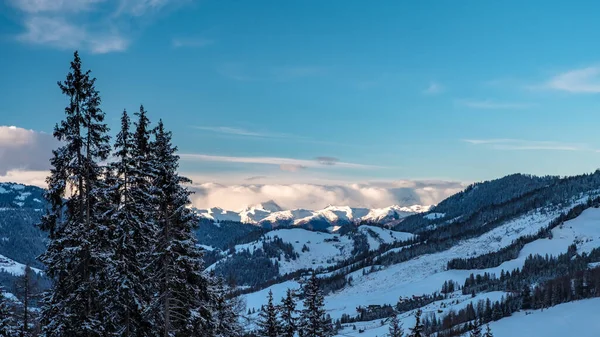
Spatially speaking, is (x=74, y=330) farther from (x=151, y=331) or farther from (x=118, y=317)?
(x=151, y=331)

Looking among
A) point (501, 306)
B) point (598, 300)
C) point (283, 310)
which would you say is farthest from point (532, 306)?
point (283, 310)

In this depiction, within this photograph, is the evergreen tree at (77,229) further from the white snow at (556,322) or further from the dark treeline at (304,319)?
the white snow at (556,322)

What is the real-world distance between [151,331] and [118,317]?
199 cm

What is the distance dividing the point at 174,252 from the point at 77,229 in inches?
192

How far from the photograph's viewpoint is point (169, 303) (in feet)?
90.6

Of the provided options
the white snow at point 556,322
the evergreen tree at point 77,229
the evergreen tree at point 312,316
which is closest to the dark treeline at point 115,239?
the evergreen tree at point 77,229

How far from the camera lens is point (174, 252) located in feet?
85.9

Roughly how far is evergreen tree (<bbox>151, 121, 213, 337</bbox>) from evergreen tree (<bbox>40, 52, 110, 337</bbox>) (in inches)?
111

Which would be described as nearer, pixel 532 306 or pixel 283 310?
pixel 283 310

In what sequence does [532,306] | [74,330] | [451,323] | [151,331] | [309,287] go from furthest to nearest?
[532,306] → [451,323] → [309,287] → [151,331] → [74,330]

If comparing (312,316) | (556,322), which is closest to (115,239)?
(312,316)

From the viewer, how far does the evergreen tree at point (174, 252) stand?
26.2 metres

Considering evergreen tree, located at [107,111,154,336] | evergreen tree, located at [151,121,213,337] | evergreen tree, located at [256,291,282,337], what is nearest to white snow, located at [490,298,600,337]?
evergreen tree, located at [256,291,282,337]

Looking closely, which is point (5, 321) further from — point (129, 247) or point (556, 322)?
point (556, 322)
